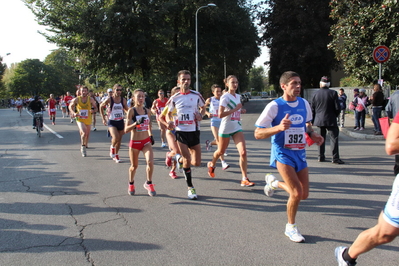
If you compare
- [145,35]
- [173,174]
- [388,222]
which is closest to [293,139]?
[388,222]

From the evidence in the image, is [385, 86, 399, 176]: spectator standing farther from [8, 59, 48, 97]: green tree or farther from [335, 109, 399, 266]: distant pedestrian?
[8, 59, 48, 97]: green tree

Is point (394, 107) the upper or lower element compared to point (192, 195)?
upper

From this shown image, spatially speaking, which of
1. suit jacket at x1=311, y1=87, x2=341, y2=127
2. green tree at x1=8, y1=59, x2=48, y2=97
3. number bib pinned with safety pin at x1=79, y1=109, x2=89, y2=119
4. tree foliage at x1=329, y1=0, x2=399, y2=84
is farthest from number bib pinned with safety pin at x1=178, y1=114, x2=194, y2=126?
green tree at x1=8, y1=59, x2=48, y2=97

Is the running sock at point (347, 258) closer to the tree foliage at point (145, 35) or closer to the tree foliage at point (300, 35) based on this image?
the tree foliage at point (145, 35)

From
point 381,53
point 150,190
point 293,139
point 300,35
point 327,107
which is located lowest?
point 150,190

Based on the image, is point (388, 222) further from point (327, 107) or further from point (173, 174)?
point (327, 107)

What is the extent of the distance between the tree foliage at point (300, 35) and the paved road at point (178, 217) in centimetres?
2656

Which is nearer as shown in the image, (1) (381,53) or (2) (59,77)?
(1) (381,53)

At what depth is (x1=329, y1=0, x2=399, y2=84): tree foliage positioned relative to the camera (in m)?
17.0

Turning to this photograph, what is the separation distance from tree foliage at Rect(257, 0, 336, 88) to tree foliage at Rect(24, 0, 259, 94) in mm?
2829

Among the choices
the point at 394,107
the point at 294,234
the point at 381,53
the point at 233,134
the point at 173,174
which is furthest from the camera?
the point at 381,53

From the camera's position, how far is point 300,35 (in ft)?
110

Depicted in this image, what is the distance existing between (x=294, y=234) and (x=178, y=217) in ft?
5.36

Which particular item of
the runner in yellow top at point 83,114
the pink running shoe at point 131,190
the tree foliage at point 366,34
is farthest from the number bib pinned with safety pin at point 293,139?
the tree foliage at point 366,34
